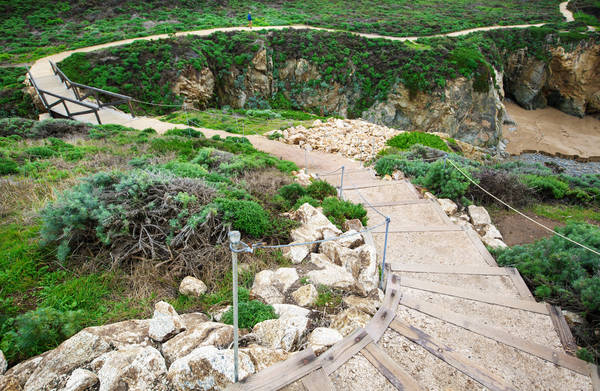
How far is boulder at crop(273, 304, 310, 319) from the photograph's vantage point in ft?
11.7

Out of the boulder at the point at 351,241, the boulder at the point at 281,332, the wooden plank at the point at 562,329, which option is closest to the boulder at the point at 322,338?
the boulder at the point at 281,332

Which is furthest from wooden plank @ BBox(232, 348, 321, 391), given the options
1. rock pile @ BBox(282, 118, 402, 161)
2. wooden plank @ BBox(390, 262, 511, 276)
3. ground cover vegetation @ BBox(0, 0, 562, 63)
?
ground cover vegetation @ BBox(0, 0, 562, 63)

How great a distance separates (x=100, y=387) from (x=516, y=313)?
4680mm

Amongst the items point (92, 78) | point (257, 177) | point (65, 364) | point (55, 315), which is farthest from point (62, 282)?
point (92, 78)

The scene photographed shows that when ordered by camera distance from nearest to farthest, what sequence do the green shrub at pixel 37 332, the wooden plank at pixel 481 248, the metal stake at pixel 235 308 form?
the metal stake at pixel 235 308
the green shrub at pixel 37 332
the wooden plank at pixel 481 248

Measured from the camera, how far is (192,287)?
4020mm

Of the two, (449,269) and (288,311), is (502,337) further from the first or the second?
(288,311)

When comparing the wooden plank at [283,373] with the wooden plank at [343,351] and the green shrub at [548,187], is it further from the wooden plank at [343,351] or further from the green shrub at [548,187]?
the green shrub at [548,187]

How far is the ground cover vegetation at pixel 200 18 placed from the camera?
23.0 m

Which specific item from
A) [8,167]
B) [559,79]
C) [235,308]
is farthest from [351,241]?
[559,79]

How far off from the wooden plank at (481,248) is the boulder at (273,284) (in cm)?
330

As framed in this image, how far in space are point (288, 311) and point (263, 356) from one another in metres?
0.81

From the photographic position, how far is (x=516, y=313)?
156 inches

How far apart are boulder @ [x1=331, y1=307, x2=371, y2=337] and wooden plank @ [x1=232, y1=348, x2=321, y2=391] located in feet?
1.90
